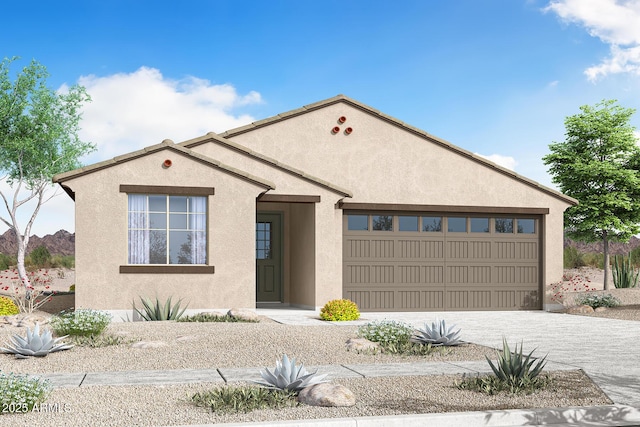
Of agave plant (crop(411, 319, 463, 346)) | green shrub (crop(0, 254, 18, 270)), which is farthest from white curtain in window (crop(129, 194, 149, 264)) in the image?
green shrub (crop(0, 254, 18, 270))

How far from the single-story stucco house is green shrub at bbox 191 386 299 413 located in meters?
9.78

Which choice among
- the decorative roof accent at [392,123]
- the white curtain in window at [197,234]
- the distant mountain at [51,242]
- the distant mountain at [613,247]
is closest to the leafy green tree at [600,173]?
the decorative roof accent at [392,123]

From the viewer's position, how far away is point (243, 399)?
7.91 m

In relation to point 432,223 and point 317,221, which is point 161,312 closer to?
point 317,221

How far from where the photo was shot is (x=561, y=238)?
2275 cm

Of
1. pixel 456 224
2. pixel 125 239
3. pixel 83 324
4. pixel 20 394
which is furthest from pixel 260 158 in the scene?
pixel 20 394

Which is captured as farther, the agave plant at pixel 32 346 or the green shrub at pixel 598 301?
the green shrub at pixel 598 301

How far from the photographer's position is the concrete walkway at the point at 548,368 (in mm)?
7426

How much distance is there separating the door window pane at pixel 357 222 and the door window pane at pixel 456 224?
8.52 ft

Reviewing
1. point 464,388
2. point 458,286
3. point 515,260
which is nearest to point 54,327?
point 464,388

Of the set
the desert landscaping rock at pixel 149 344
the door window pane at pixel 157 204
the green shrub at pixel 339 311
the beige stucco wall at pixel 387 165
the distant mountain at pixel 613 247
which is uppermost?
the beige stucco wall at pixel 387 165

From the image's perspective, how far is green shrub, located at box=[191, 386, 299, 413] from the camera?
7.69 m

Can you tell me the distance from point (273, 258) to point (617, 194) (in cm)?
1343

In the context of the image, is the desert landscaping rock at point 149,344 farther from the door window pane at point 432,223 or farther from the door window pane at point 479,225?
the door window pane at point 479,225
